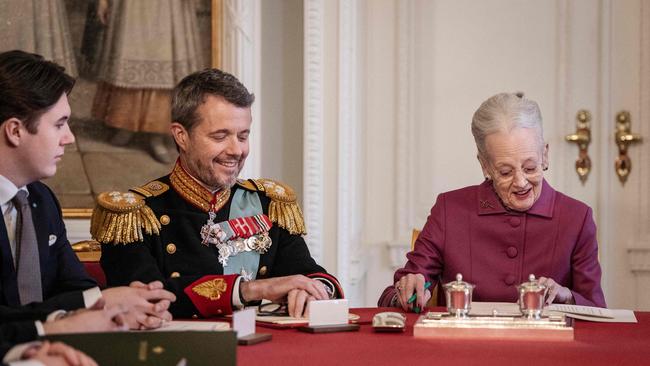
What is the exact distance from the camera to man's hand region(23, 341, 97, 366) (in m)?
2.02

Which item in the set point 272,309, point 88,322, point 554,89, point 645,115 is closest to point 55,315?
point 88,322

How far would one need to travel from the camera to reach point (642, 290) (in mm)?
5938

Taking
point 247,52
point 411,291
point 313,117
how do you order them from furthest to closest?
point 313,117, point 247,52, point 411,291

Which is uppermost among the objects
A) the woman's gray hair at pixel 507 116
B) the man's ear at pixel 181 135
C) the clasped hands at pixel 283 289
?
the woman's gray hair at pixel 507 116

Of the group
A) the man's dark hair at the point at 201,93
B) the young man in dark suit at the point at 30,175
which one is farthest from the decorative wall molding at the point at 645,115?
the young man in dark suit at the point at 30,175

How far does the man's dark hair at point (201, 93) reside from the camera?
341cm

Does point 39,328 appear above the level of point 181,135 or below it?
below

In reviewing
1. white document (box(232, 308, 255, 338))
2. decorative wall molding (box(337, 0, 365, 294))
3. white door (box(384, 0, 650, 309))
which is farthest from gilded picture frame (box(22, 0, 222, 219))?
white document (box(232, 308, 255, 338))

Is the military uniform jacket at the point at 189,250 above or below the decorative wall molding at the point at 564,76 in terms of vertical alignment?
below

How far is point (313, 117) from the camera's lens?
553 cm

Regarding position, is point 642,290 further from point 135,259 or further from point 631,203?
point 135,259

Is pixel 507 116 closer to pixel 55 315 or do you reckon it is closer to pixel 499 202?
pixel 499 202

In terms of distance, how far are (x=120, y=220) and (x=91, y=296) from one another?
54 centimetres

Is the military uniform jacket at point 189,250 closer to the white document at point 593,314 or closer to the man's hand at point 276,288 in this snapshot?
the man's hand at point 276,288
